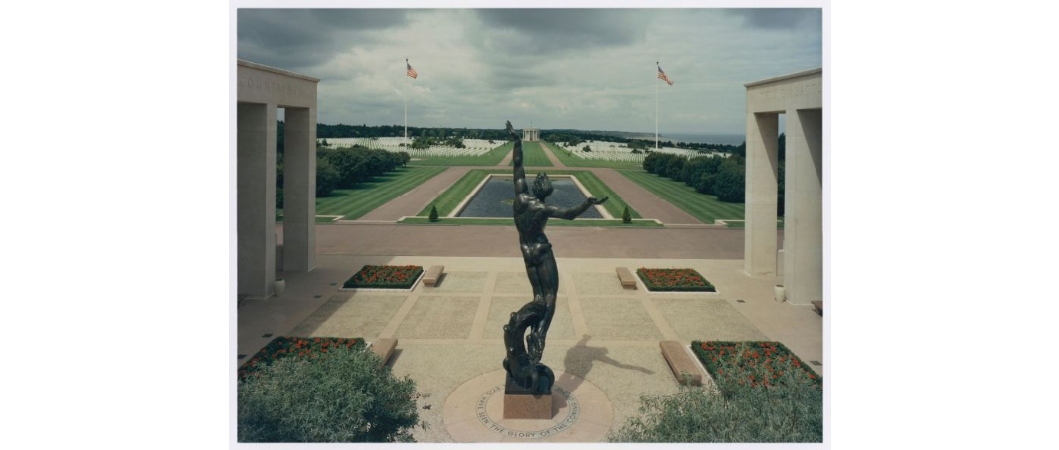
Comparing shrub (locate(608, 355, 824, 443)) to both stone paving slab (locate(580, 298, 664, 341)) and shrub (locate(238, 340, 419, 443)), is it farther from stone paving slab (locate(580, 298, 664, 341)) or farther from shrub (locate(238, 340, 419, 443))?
stone paving slab (locate(580, 298, 664, 341))

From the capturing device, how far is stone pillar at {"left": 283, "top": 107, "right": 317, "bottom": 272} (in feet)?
64.4

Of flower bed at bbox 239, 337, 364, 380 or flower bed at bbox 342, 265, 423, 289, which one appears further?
flower bed at bbox 342, 265, 423, 289

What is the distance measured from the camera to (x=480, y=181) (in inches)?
1980

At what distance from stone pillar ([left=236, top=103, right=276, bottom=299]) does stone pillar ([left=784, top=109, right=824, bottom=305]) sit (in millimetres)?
14899

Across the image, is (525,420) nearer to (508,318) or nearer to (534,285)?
(534,285)

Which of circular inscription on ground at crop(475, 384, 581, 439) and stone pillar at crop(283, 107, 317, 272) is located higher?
stone pillar at crop(283, 107, 317, 272)

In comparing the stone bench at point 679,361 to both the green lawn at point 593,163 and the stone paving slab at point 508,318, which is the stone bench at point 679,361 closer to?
the stone paving slab at point 508,318

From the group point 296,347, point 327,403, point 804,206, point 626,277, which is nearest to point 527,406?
point 327,403

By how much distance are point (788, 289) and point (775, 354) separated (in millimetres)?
5103

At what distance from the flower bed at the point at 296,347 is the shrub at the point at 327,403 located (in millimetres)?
3154

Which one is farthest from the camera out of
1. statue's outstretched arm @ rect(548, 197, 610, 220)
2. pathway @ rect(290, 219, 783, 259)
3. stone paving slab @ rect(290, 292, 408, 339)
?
pathway @ rect(290, 219, 783, 259)

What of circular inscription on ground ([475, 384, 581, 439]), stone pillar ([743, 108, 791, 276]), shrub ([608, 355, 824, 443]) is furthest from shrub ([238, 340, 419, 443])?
stone pillar ([743, 108, 791, 276])

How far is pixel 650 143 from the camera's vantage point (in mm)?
72438
